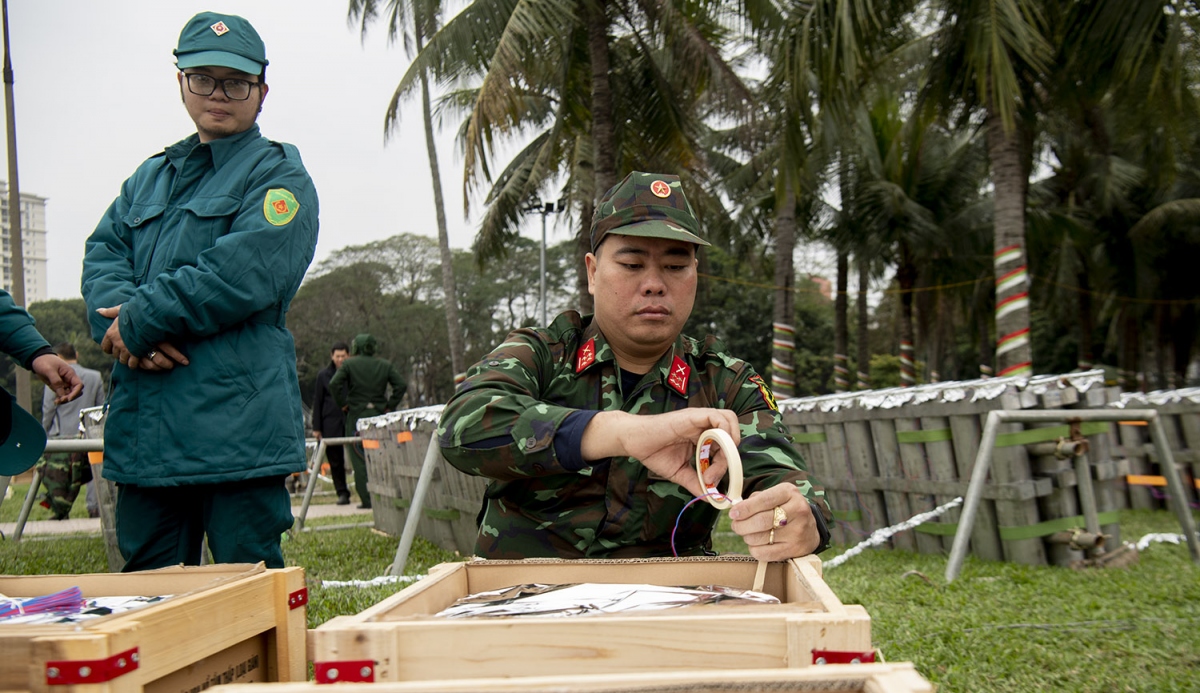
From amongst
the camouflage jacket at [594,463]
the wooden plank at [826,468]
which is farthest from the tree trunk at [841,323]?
the camouflage jacket at [594,463]

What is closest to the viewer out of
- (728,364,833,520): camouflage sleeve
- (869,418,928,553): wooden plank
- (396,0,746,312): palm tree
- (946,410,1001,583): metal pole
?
(728,364,833,520): camouflage sleeve

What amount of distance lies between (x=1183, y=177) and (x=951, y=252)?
6624 mm

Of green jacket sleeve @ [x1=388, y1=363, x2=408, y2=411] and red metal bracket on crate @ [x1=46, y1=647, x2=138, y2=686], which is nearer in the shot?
red metal bracket on crate @ [x1=46, y1=647, x2=138, y2=686]

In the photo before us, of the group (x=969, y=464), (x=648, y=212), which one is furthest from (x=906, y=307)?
(x=648, y=212)

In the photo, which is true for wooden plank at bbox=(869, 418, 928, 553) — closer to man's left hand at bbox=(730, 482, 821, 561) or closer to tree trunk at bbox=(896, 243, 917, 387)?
man's left hand at bbox=(730, 482, 821, 561)

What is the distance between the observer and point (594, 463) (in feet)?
6.66

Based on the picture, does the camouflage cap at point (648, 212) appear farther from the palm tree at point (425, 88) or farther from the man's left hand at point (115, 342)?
the palm tree at point (425, 88)

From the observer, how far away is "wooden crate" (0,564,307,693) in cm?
124

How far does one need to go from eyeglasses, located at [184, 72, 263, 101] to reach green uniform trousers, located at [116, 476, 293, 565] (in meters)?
1.13

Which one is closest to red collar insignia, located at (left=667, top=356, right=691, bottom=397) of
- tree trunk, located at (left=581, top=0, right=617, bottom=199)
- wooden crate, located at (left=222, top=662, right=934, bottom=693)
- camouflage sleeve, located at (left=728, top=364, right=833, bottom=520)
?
camouflage sleeve, located at (left=728, top=364, right=833, bottom=520)

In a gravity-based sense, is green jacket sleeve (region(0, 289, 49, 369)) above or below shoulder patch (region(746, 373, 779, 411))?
above

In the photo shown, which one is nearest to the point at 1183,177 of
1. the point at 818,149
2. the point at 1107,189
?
the point at 1107,189

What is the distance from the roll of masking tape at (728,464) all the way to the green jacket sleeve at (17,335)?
200 centimetres

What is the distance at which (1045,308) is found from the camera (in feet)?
113
